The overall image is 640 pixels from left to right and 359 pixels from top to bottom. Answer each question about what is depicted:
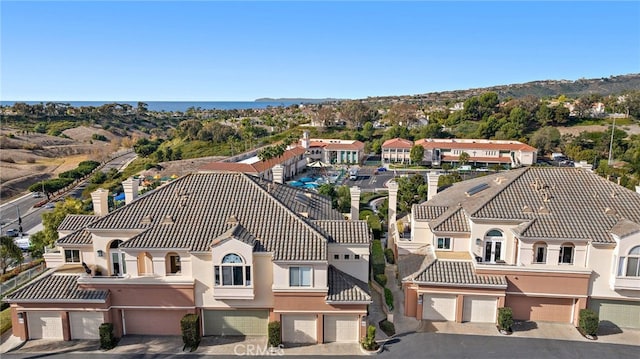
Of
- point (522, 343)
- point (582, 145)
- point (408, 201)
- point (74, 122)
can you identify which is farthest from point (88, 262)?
point (74, 122)

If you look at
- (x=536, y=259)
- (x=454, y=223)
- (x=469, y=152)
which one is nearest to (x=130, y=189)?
(x=454, y=223)

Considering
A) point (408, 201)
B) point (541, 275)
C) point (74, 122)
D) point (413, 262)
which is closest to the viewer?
point (541, 275)

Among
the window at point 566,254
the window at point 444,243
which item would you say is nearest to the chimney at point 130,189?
the window at point 444,243

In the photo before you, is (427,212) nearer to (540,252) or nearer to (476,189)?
(476,189)

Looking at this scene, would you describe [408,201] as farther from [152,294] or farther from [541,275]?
[152,294]

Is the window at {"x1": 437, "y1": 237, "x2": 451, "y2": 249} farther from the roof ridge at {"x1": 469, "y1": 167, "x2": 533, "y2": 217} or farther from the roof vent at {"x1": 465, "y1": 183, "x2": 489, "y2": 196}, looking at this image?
the roof vent at {"x1": 465, "y1": 183, "x2": 489, "y2": 196}
